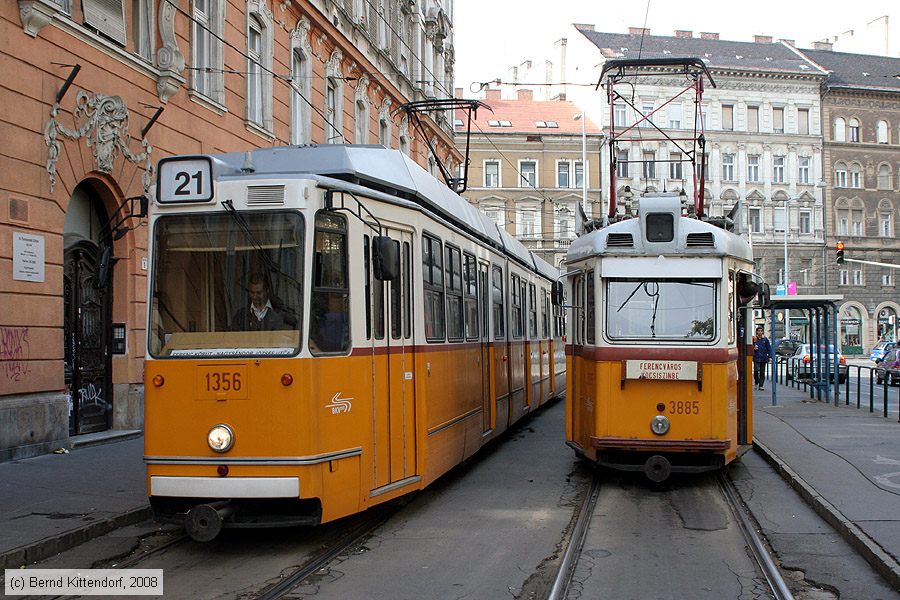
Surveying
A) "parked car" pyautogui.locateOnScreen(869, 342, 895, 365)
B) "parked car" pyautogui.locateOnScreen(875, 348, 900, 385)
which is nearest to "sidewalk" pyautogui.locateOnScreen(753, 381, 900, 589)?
"parked car" pyautogui.locateOnScreen(875, 348, 900, 385)

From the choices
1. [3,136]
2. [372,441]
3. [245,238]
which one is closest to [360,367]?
[372,441]

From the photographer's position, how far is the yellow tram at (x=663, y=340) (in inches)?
403

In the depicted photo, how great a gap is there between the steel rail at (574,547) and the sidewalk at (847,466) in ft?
6.95

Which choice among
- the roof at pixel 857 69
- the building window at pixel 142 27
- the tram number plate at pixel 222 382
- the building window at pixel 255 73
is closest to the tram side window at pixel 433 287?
the tram number plate at pixel 222 382

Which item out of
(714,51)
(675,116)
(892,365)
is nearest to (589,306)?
(892,365)

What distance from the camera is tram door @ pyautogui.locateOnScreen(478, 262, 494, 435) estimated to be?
477 inches

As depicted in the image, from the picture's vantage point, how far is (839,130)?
Answer: 66812 millimetres

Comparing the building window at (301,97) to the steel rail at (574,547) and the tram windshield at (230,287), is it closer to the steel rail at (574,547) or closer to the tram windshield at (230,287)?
the steel rail at (574,547)

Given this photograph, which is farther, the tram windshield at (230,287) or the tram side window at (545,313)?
the tram side window at (545,313)

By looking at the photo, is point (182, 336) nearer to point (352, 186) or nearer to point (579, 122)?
point (352, 186)

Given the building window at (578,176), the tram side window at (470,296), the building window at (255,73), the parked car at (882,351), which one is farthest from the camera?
the building window at (578,176)

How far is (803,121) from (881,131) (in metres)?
5.95

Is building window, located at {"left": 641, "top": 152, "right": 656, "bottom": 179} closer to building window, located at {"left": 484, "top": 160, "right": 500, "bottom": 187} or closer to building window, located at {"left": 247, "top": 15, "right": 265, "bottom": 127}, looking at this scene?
building window, located at {"left": 484, "top": 160, "right": 500, "bottom": 187}

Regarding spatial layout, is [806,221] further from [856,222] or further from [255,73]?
[255,73]
